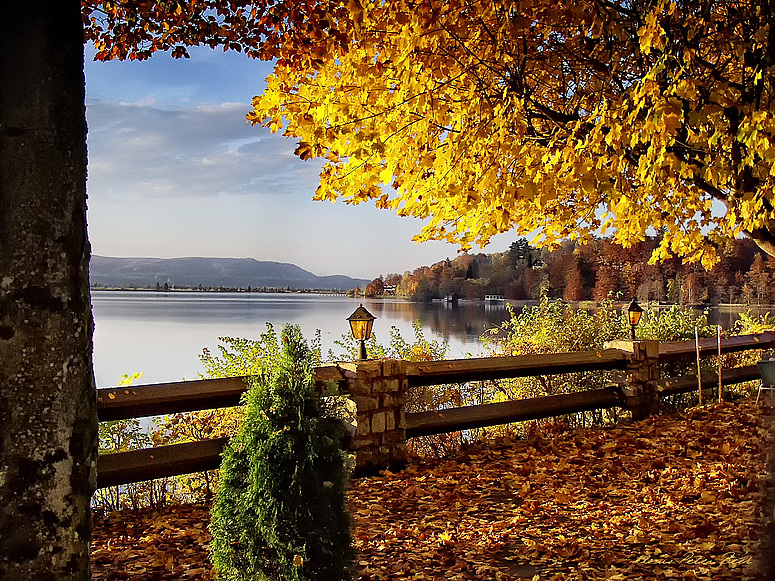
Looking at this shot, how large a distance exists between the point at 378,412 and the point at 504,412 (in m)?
1.64

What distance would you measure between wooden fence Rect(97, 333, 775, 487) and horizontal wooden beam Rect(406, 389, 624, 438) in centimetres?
1

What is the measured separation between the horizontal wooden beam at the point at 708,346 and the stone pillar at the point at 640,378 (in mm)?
324

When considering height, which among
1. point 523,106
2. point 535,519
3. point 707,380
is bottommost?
point 535,519

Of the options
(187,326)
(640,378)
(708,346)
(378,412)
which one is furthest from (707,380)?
(187,326)

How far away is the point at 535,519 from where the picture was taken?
4707mm

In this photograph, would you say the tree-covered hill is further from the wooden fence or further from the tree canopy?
the tree canopy

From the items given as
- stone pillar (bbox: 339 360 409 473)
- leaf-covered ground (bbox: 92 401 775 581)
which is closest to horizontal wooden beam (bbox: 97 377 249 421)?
leaf-covered ground (bbox: 92 401 775 581)

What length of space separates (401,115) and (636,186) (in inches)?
107

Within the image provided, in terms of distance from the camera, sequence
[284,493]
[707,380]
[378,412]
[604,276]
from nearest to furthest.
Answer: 1. [284,493]
2. [378,412]
3. [707,380]
4. [604,276]

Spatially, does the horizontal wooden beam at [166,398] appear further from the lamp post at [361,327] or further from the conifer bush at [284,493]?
the conifer bush at [284,493]

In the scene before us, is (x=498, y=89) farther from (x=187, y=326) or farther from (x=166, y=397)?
(x=187, y=326)

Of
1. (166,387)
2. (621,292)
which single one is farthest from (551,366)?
(621,292)

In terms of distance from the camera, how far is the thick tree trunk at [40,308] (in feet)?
7.04

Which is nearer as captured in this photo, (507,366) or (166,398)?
(166,398)
